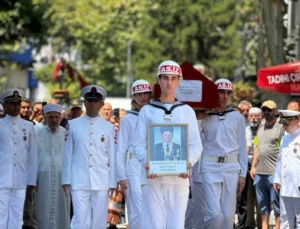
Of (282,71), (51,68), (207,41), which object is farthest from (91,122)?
(207,41)

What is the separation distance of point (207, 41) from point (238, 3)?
1285 cm

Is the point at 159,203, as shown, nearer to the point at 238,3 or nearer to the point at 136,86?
the point at 136,86

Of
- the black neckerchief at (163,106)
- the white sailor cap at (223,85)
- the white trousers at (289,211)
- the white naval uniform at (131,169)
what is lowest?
the white trousers at (289,211)

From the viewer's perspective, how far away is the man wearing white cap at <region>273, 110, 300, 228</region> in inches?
603

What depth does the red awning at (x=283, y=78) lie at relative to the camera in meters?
18.7

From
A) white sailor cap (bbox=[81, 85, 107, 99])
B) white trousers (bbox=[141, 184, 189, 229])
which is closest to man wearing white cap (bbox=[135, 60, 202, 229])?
white trousers (bbox=[141, 184, 189, 229])

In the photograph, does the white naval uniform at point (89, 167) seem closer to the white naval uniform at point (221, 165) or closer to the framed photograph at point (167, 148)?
the white naval uniform at point (221, 165)

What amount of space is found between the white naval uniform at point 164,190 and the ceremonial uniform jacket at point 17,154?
3.43 metres

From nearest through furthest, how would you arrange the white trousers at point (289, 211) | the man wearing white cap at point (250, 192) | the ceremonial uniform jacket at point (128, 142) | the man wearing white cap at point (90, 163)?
the man wearing white cap at point (90, 163), the ceremonial uniform jacket at point (128, 142), the white trousers at point (289, 211), the man wearing white cap at point (250, 192)

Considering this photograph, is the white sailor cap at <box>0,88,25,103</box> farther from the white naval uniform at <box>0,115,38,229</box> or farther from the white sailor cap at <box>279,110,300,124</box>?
the white sailor cap at <box>279,110,300,124</box>

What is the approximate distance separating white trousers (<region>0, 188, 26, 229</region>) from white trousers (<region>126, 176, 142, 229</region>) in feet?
4.93

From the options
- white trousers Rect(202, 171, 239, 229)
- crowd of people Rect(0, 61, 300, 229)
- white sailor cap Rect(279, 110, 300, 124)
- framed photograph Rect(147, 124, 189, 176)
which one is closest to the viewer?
Result: framed photograph Rect(147, 124, 189, 176)

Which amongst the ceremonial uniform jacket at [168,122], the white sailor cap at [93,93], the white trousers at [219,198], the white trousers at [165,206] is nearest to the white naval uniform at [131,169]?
the white sailor cap at [93,93]

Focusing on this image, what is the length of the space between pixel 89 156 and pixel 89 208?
0.67 m
